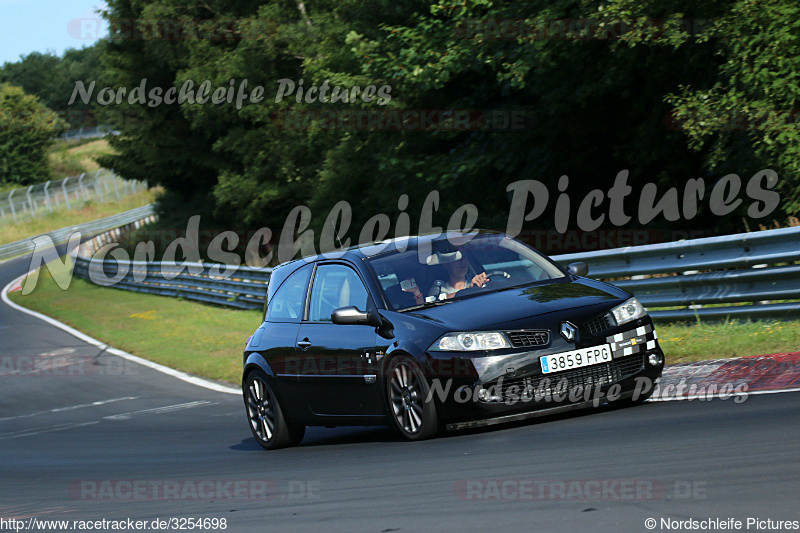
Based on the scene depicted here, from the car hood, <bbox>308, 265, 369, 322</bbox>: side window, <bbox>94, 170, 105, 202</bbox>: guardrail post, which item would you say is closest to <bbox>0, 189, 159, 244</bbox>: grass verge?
<bbox>94, 170, 105, 202</bbox>: guardrail post

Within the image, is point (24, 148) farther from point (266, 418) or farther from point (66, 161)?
point (266, 418)

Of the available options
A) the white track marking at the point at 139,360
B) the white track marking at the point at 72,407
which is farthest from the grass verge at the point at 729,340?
the white track marking at the point at 72,407

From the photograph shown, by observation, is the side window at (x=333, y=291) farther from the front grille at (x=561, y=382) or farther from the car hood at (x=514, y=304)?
the front grille at (x=561, y=382)

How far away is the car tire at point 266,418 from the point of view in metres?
9.47

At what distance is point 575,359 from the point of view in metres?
7.44

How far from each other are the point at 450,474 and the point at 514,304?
1.80 metres

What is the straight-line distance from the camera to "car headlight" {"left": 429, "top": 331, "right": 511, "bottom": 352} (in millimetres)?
7426

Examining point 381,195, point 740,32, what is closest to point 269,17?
point 381,195

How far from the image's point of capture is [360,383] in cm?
831

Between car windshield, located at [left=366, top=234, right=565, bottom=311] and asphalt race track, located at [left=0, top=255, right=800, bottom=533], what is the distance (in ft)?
3.74

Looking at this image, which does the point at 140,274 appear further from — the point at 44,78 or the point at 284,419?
the point at 44,78

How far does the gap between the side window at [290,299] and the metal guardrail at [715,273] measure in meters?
4.81

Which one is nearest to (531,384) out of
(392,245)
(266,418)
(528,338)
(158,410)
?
(528,338)

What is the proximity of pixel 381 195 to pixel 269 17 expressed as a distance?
44.4ft
